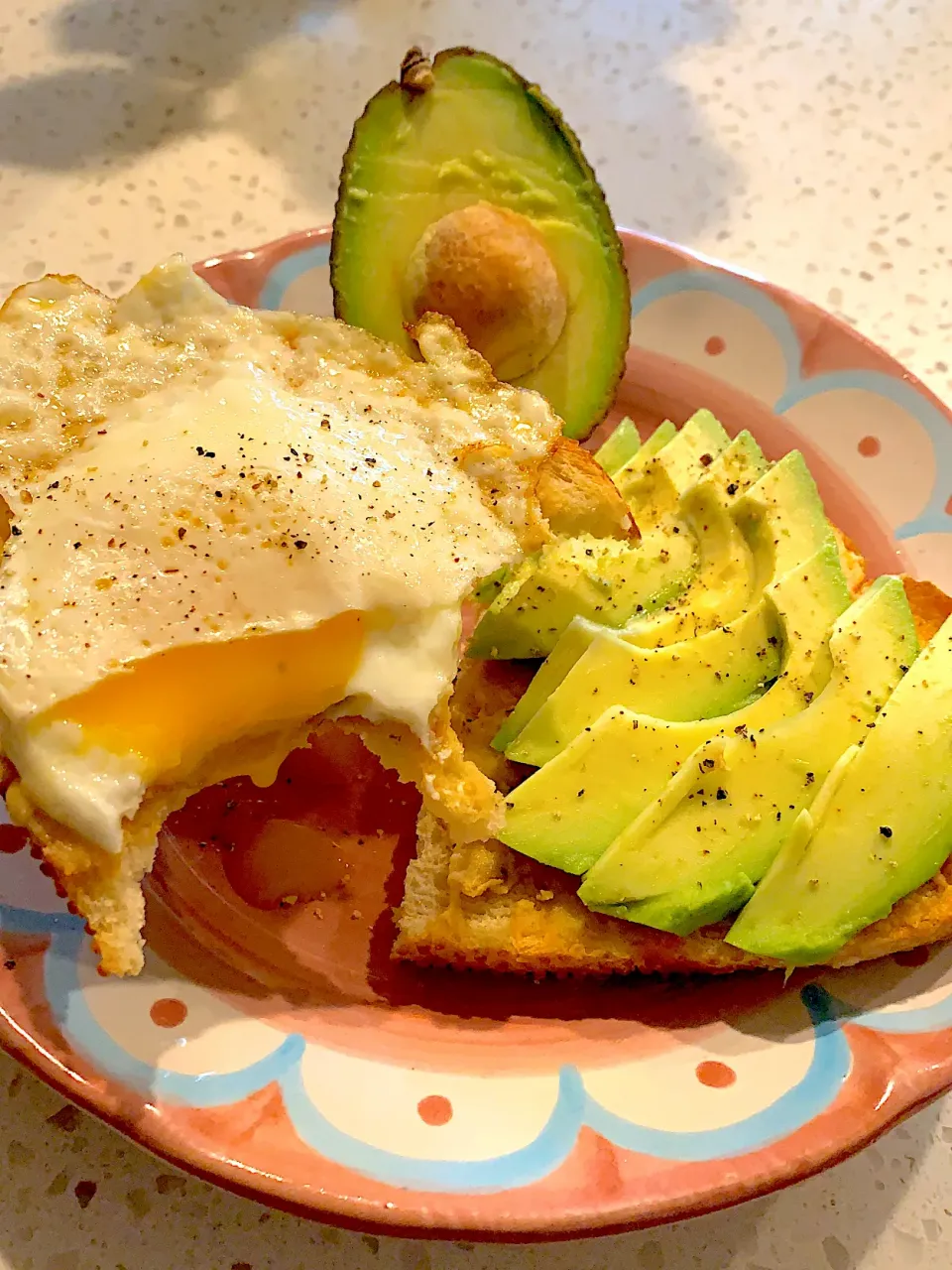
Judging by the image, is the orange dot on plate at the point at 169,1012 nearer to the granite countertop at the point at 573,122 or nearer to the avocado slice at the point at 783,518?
the avocado slice at the point at 783,518

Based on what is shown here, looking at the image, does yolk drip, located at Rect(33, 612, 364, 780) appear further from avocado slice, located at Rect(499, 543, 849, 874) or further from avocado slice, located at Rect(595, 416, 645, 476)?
avocado slice, located at Rect(595, 416, 645, 476)

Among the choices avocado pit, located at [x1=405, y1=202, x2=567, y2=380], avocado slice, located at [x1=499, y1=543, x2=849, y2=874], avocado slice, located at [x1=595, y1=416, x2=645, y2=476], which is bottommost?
avocado slice, located at [x1=499, y1=543, x2=849, y2=874]

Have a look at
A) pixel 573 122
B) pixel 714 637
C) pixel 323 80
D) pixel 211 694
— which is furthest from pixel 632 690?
pixel 323 80

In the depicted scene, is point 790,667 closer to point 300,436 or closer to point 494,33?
point 300,436

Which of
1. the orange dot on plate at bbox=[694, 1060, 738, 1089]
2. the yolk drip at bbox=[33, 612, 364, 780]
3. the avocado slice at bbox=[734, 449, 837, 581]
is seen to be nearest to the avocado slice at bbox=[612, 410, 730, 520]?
the avocado slice at bbox=[734, 449, 837, 581]

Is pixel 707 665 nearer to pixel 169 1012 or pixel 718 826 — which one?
pixel 718 826

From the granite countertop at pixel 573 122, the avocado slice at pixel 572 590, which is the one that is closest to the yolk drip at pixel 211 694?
the avocado slice at pixel 572 590
